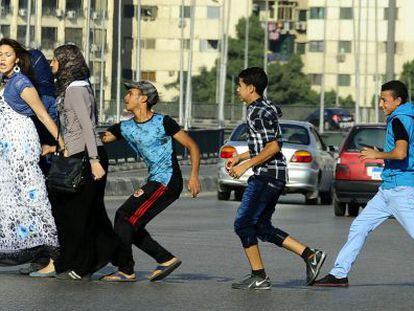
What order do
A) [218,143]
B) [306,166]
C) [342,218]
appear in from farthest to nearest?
[218,143], [306,166], [342,218]

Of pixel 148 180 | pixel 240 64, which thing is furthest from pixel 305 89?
pixel 148 180

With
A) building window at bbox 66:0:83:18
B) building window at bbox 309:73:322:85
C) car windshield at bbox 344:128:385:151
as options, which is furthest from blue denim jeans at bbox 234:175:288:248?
building window at bbox 309:73:322:85

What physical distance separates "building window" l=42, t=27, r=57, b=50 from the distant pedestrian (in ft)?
332

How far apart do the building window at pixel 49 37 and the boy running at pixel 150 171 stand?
100894 mm

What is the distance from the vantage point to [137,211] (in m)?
13.5

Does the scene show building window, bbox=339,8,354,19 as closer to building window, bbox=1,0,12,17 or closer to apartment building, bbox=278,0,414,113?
apartment building, bbox=278,0,414,113

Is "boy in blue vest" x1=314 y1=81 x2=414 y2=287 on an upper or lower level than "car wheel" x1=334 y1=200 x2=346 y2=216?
upper

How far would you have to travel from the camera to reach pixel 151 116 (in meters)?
13.6

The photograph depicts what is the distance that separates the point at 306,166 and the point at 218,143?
26581 mm

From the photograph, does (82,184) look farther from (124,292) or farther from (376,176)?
(376,176)

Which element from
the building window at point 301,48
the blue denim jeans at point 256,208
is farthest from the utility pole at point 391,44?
the building window at point 301,48

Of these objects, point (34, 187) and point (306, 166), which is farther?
point (306, 166)

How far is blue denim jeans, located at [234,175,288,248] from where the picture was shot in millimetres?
13320

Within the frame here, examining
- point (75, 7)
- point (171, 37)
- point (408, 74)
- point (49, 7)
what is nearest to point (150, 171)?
point (75, 7)
